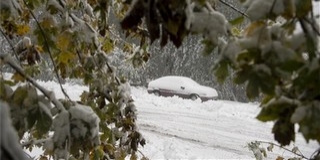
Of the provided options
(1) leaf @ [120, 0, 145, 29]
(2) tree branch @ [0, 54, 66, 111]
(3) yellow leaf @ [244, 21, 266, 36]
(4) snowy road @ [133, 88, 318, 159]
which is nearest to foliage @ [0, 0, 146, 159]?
(2) tree branch @ [0, 54, 66, 111]

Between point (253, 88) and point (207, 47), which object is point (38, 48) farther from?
point (253, 88)

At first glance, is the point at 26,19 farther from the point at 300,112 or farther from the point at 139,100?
the point at 139,100

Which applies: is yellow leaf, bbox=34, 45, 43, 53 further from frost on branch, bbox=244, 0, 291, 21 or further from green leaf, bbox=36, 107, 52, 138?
frost on branch, bbox=244, 0, 291, 21

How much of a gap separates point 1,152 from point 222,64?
2.74 feet

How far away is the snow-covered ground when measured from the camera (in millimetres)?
10125

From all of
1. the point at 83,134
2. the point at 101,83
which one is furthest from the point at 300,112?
the point at 101,83

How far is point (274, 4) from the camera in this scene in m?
1.33

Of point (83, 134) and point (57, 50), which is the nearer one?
point (83, 134)

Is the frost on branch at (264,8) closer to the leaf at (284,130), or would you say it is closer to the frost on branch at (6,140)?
the leaf at (284,130)

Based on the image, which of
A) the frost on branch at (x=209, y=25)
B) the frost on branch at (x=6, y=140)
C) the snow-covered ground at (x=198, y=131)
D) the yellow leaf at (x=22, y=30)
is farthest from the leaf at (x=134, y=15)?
the snow-covered ground at (x=198, y=131)

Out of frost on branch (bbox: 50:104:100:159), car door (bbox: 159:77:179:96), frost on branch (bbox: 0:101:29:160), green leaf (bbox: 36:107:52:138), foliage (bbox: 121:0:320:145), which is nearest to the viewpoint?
frost on branch (bbox: 0:101:29:160)

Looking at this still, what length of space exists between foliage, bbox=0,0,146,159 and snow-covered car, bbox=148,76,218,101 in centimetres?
1650

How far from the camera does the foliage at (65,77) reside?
178cm

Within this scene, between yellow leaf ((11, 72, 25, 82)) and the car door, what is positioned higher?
yellow leaf ((11, 72, 25, 82))
